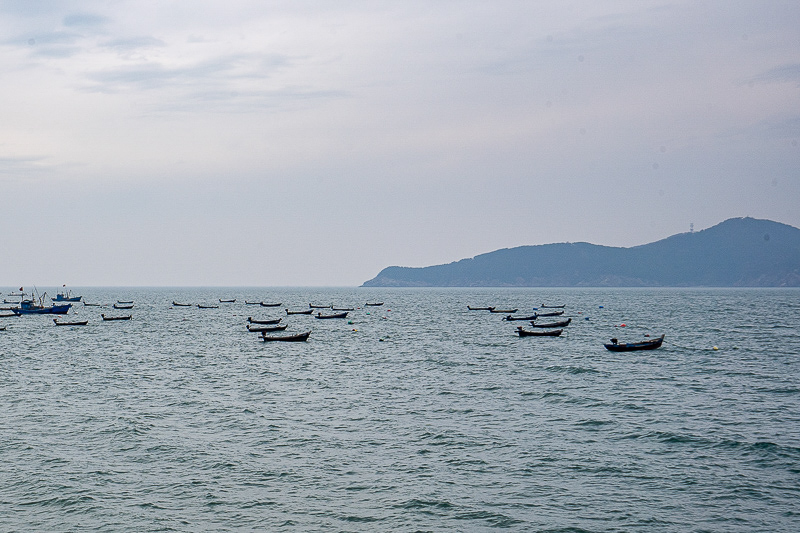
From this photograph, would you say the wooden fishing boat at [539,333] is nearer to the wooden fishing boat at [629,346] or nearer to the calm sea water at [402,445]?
the wooden fishing boat at [629,346]

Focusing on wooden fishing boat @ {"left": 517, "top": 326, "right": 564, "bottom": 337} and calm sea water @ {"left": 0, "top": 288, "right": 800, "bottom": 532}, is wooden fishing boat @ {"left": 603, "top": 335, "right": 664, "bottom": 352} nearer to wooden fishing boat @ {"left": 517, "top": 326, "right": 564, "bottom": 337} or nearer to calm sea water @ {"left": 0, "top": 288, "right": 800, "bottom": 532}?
calm sea water @ {"left": 0, "top": 288, "right": 800, "bottom": 532}

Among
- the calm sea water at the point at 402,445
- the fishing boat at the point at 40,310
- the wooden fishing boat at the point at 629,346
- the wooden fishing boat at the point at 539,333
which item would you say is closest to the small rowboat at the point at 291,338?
the calm sea water at the point at 402,445

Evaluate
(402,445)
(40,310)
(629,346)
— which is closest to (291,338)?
(629,346)

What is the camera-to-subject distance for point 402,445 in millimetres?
33438

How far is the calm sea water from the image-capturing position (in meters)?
24.5

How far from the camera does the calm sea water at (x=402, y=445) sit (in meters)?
24.5

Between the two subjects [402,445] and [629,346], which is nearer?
[402,445]

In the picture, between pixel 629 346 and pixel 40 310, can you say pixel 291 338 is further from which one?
pixel 40 310

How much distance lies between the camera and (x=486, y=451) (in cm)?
3222

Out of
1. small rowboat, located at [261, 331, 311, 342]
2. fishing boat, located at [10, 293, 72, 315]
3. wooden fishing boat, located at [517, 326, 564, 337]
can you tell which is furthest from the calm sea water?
fishing boat, located at [10, 293, 72, 315]

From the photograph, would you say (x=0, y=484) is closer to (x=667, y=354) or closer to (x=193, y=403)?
(x=193, y=403)

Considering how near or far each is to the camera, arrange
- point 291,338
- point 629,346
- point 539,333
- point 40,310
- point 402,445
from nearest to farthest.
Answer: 1. point 402,445
2. point 629,346
3. point 291,338
4. point 539,333
5. point 40,310

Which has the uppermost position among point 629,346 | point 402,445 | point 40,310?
point 40,310

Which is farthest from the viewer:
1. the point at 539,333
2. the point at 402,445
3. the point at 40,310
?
the point at 40,310
